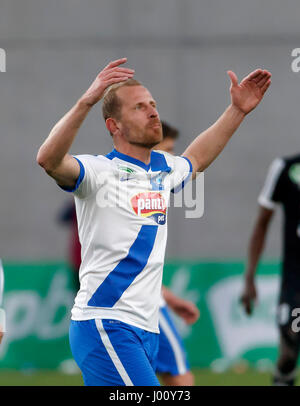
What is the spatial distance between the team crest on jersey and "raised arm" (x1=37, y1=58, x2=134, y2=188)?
0.43 m

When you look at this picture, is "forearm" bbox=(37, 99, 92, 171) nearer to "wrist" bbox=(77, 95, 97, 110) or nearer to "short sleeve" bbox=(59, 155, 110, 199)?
"wrist" bbox=(77, 95, 97, 110)

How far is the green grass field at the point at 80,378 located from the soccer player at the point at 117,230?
14.8ft

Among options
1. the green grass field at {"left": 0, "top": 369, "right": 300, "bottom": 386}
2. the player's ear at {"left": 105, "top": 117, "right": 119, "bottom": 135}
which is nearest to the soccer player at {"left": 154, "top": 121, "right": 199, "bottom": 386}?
the player's ear at {"left": 105, "top": 117, "right": 119, "bottom": 135}

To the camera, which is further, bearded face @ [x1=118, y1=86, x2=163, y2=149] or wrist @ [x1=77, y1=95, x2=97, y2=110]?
bearded face @ [x1=118, y1=86, x2=163, y2=149]

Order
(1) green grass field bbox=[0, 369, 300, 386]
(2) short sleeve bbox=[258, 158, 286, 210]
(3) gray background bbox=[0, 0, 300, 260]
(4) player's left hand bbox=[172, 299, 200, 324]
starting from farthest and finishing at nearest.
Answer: (3) gray background bbox=[0, 0, 300, 260]
(1) green grass field bbox=[0, 369, 300, 386]
(2) short sleeve bbox=[258, 158, 286, 210]
(4) player's left hand bbox=[172, 299, 200, 324]

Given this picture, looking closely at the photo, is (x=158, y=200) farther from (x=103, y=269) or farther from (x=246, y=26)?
(x=246, y=26)

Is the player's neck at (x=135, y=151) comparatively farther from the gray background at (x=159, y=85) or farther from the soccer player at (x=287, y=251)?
the gray background at (x=159, y=85)

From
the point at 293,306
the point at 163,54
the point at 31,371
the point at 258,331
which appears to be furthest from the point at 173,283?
the point at 163,54

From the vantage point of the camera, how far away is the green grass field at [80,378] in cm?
901

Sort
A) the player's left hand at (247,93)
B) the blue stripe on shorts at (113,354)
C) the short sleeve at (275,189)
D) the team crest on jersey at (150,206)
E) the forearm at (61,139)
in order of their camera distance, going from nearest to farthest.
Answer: the forearm at (61,139)
the blue stripe on shorts at (113,354)
the team crest on jersey at (150,206)
the player's left hand at (247,93)
the short sleeve at (275,189)

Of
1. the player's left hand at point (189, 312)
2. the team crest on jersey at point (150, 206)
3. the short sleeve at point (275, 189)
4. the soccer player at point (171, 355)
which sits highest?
the team crest on jersey at point (150, 206)

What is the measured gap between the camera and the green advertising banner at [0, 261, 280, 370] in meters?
10.3

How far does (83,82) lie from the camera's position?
14.0m

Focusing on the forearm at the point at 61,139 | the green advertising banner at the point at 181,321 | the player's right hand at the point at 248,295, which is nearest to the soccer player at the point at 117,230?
the forearm at the point at 61,139
